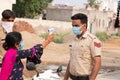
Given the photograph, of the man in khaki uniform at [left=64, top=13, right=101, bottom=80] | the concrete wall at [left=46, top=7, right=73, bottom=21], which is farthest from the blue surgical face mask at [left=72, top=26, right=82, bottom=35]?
the concrete wall at [left=46, top=7, right=73, bottom=21]

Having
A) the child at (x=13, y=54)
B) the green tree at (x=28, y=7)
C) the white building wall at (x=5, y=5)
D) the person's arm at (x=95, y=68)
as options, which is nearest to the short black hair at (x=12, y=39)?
the child at (x=13, y=54)

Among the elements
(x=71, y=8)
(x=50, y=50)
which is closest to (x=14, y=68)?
(x=50, y=50)

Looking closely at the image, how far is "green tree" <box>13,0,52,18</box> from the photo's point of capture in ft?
165

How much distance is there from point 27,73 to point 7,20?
25.5 feet

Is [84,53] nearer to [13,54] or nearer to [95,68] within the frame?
[95,68]

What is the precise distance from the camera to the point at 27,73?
47.4ft

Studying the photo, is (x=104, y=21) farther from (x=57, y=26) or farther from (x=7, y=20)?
(x=7, y=20)

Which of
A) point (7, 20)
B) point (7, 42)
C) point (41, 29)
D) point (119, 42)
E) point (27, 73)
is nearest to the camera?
point (7, 42)

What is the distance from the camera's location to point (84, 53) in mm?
5961

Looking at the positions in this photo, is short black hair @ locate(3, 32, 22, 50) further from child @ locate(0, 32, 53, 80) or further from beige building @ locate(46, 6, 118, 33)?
beige building @ locate(46, 6, 118, 33)

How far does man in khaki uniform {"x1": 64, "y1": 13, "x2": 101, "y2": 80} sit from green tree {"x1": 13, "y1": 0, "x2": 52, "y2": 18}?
4322cm

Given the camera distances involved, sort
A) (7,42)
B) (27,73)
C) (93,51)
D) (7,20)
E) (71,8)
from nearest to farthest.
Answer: (7,42) < (93,51) < (7,20) < (27,73) < (71,8)

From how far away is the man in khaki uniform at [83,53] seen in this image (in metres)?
5.91

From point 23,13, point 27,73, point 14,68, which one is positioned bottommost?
point 23,13
